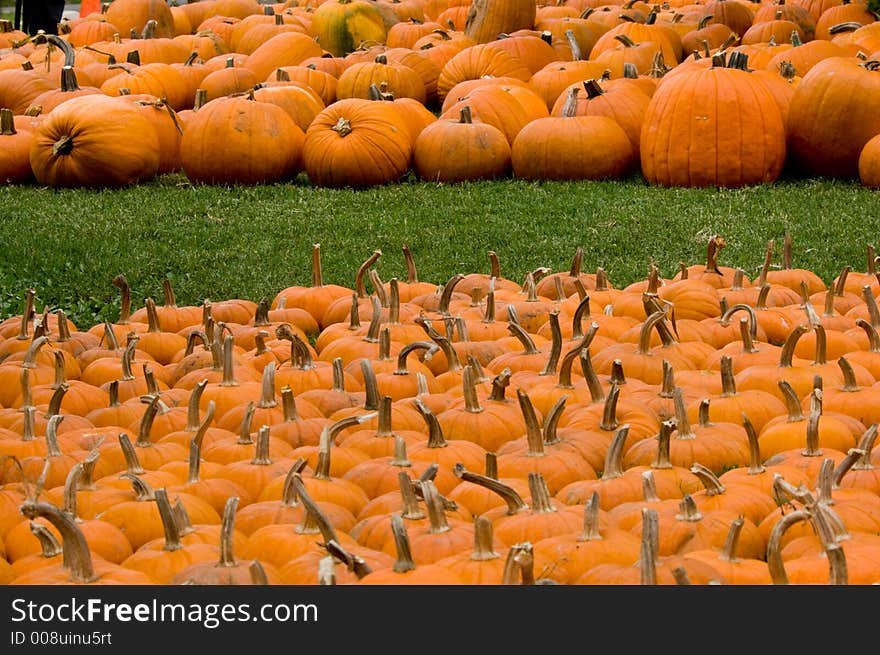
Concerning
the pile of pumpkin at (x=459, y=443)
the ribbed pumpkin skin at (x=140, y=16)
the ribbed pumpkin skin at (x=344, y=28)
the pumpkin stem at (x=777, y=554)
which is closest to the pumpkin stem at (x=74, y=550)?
the pile of pumpkin at (x=459, y=443)

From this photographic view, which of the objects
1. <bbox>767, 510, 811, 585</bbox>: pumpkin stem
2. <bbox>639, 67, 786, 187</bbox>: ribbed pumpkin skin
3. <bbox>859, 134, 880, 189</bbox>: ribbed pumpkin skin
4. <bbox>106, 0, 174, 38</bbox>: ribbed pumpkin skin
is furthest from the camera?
<bbox>106, 0, 174, 38</bbox>: ribbed pumpkin skin

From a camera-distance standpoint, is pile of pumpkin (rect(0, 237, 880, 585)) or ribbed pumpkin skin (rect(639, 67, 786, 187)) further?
ribbed pumpkin skin (rect(639, 67, 786, 187))

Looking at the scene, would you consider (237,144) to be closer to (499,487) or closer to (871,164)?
(871,164)

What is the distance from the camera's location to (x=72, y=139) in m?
8.23

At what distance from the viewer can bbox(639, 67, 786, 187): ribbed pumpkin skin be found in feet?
25.6

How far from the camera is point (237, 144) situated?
8.34 m

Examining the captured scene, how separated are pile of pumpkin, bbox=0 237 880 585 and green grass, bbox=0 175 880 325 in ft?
3.56

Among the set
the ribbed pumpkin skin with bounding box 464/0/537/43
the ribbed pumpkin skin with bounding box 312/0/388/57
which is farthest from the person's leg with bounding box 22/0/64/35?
the ribbed pumpkin skin with bounding box 464/0/537/43

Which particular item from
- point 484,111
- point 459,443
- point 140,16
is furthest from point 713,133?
point 140,16

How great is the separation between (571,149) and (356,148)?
135 cm

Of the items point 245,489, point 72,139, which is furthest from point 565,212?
point 245,489

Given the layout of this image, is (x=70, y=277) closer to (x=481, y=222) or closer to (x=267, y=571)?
(x=481, y=222)

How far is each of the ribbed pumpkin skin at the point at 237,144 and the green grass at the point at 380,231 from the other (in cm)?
A: 18

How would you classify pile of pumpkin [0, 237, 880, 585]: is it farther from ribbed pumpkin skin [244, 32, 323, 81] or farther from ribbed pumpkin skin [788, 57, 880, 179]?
ribbed pumpkin skin [244, 32, 323, 81]
